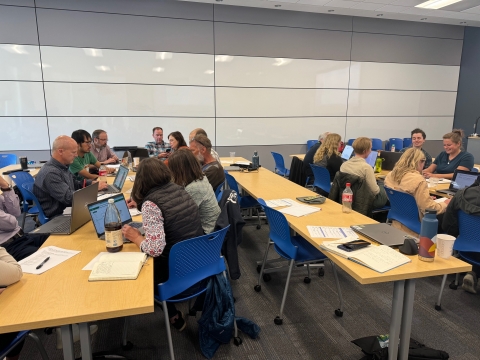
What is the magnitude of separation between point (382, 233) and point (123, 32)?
5754 mm

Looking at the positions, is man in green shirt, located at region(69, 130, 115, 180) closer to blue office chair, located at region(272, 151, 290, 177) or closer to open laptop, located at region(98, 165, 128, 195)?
open laptop, located at region(98, 165, 128, 195)

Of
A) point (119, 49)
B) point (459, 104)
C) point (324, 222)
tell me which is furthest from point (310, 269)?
point (459, 104)

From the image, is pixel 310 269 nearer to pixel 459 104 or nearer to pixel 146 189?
pixel 146 189

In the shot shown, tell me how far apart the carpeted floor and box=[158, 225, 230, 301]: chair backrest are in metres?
0.58

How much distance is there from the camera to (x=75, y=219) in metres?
2.16

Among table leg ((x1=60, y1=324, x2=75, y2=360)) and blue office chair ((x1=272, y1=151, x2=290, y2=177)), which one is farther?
blue office chair ((x1=272, y1=151, x2=290, y2=177))

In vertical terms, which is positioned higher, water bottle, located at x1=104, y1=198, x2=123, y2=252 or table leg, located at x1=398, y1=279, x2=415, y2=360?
water bottle, located at x1=104, y1=198, x2=123, y2=252

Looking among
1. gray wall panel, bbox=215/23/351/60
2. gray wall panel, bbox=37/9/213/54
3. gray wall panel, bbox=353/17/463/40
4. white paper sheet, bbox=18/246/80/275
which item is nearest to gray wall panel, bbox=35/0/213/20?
gray wall panel, bbox=37/9/213/54

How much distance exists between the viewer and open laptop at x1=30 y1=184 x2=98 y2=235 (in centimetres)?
213

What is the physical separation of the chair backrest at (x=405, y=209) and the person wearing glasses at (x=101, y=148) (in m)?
4.01

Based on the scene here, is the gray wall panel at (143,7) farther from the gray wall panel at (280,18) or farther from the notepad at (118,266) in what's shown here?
the notepad at (118,266)

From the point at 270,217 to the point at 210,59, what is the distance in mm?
4845

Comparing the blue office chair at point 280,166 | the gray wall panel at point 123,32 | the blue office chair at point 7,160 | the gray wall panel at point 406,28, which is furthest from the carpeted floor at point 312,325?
the gray wall panel at point 406,28

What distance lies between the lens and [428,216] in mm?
1779
